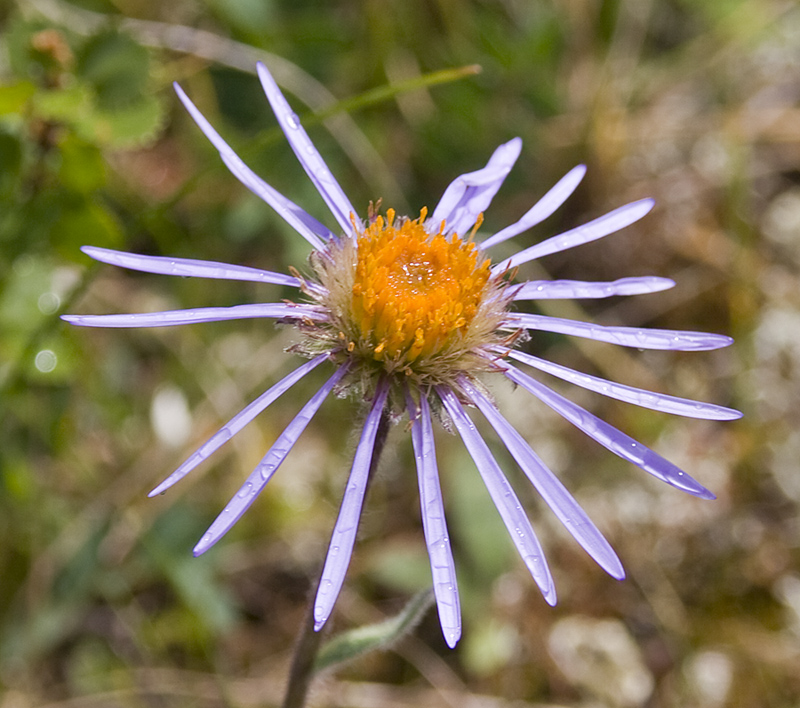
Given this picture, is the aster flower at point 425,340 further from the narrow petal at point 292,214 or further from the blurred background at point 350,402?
the blurred background at point 350,402

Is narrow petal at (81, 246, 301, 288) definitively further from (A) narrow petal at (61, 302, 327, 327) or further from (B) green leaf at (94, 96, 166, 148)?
(B) green leaf at (94, 96, 166, 148)

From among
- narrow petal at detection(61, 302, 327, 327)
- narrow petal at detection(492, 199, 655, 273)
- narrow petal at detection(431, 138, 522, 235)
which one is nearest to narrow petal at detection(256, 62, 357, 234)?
narrow petal at detection(431, 138, 522, 235)

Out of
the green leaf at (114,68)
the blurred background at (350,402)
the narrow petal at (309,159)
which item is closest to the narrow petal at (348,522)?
the narrow petal at (309,159)

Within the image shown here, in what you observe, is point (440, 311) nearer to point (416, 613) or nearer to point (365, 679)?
point (416, 613)

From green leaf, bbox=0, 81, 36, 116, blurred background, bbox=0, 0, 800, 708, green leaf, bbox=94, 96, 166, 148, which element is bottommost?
blurred background, bbox=0, 0, 800, 708

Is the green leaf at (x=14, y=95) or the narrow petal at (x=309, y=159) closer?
the narrow petal at (x=309, y=159)

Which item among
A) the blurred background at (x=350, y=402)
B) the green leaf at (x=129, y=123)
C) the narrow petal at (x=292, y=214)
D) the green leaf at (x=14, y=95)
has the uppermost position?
the green leaf at (x=14, y=95)
